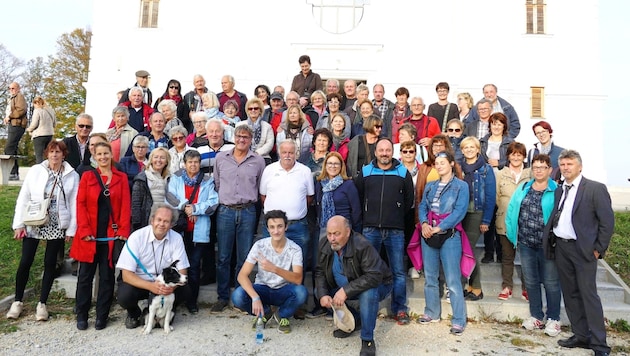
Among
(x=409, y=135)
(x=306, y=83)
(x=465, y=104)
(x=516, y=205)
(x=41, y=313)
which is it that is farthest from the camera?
(x=306, y=83)

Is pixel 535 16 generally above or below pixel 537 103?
above

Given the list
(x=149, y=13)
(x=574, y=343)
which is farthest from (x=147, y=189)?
(x=149, y=13)

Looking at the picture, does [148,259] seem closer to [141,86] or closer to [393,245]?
[393,245]

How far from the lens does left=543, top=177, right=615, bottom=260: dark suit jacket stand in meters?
4.38

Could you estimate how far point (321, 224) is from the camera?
5309mm

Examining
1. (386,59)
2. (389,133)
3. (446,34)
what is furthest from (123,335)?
(446,34)

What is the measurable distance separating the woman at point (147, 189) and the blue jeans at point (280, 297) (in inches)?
58.5

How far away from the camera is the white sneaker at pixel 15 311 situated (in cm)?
500

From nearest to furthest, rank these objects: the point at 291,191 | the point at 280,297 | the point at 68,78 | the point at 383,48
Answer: the point at 280,297 < the point at 291,191 < the point at 383,48 < the point at 68,78

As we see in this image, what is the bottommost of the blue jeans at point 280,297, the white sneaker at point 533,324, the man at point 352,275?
the white sneaker at point 533,324

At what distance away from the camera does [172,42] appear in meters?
14.5

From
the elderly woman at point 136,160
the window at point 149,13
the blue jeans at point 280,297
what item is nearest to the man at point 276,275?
the blue jeans at point 280,297

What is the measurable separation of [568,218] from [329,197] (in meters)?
2.51

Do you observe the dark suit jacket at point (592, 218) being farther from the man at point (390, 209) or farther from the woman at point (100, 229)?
the woman at point (100, 229)
